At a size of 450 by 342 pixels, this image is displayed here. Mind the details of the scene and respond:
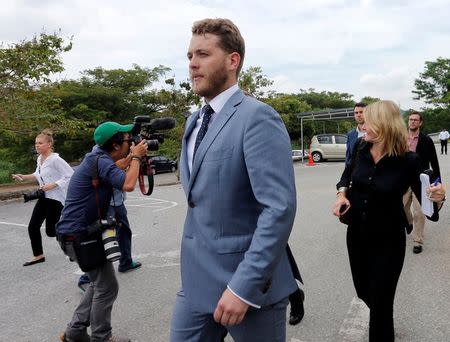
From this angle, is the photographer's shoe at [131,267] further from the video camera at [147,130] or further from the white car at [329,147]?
the white car at [329,147]

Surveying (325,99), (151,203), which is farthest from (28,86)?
(325,99)

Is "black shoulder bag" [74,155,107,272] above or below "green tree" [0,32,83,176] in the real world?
below

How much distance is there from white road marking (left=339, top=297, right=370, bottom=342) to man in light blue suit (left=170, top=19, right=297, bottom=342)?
181 cm

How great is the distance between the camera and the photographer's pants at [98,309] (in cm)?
318

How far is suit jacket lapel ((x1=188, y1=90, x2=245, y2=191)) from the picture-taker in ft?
5.56

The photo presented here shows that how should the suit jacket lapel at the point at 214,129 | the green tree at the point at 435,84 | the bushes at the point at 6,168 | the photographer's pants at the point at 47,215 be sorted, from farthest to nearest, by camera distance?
the green tree at the point at 435,84 < the bushes at the point at 6,168 < the photographer's pants at the point at 47,215 < the suit jacket lapel at the point at 214,129

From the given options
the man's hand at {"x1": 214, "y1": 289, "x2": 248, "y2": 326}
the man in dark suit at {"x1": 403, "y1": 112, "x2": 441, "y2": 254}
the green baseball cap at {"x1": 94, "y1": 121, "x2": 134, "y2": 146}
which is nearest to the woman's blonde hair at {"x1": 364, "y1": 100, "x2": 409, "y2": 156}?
the man's hand at {"x1": 214, "y1": 289, "x2": 248, "y2": 326}

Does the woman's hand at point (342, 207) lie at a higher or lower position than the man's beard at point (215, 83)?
lower

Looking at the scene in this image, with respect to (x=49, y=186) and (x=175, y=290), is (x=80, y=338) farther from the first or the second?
(x=49, y=186)

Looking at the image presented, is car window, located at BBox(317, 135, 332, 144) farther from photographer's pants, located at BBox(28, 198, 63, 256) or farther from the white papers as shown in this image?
the white papers

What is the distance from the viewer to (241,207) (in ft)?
5.49

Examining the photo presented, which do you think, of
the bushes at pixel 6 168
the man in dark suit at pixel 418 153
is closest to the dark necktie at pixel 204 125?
the man in dark suit at pixel 418 153

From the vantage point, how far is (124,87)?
30.2 m

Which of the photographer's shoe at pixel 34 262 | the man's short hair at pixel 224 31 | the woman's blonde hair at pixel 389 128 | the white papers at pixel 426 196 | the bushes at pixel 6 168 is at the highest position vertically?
the man's short hair at pixel 224 31
